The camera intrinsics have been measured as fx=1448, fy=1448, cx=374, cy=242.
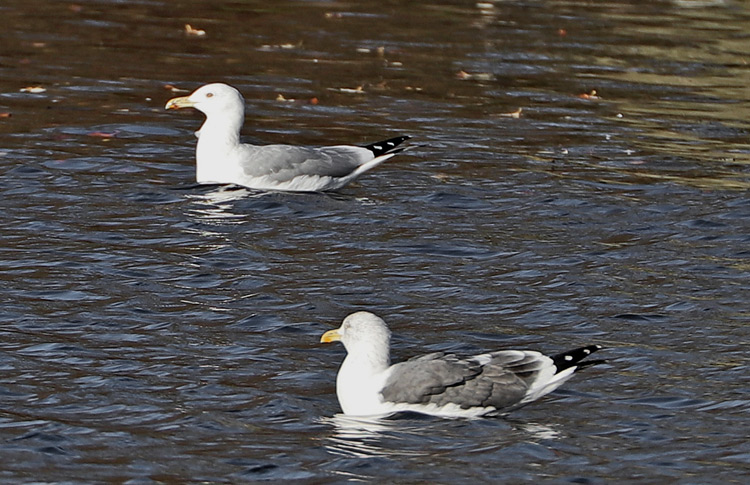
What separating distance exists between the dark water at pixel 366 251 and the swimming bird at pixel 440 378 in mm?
154

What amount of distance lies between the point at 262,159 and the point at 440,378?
621cm

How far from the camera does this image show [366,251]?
1282 cm

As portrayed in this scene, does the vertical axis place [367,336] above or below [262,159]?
below

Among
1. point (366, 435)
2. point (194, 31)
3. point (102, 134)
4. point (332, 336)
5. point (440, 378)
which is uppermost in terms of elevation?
point (194, 31)

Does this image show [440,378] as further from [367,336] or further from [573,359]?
[573,359]

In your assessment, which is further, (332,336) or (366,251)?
(366,251)

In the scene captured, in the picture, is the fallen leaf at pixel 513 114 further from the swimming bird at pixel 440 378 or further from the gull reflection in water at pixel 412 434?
the gull reflection in water at pixel 412 434

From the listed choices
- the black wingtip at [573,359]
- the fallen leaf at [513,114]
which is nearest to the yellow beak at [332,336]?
the black wingtip at [573,359]

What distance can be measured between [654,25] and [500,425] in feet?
57.9

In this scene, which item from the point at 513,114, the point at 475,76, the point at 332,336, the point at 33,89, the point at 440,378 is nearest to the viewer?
the point at 440,378

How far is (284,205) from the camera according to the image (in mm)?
14430

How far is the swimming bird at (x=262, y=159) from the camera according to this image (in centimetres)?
1484

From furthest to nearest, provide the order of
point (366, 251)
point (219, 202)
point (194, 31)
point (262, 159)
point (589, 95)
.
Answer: point (194, 31) → point (589, 95) → point (262, 159) → point (219, 202) → point (366, 251)

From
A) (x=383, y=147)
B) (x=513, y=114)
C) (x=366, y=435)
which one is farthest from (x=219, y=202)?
(x=366, y=435)
